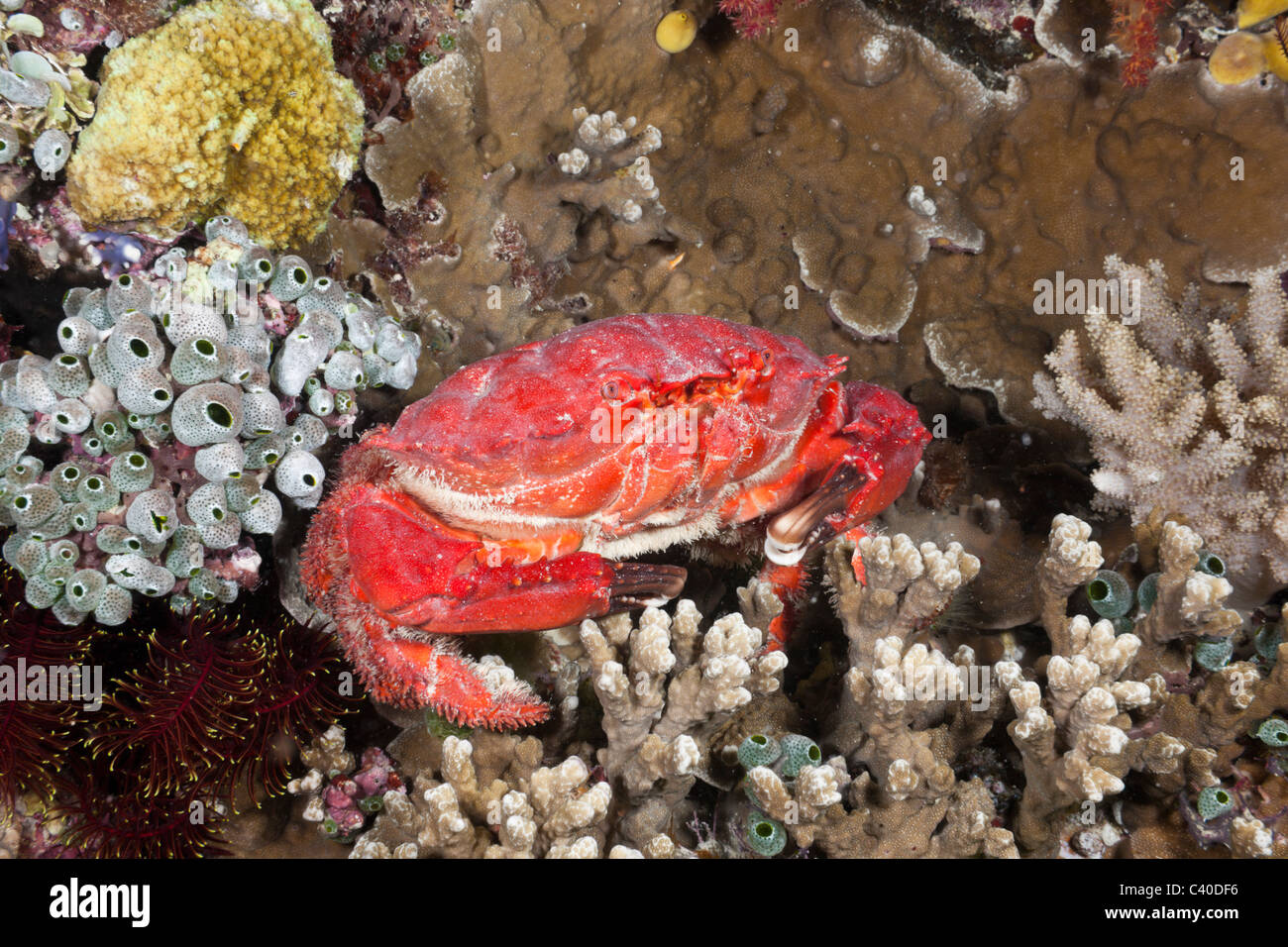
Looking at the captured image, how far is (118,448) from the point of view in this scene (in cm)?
305

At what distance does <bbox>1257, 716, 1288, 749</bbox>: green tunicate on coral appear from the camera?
2.71m

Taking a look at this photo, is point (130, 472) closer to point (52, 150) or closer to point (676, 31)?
point (52, 150)

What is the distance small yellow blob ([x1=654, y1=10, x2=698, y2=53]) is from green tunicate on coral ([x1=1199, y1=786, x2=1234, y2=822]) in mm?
4509

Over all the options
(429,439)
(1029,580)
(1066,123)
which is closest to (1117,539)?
(1029,580)

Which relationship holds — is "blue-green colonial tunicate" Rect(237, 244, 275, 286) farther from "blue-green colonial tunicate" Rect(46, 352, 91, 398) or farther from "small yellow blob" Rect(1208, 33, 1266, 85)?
"small yellow blob" Rect(1208, 33, 1266, 85)

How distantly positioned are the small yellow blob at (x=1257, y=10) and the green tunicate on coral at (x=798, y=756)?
14.4 feet

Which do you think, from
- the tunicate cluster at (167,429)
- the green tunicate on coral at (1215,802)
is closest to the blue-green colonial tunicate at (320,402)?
the tunicate cluster at (167,429)

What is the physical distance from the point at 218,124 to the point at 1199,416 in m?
4.72

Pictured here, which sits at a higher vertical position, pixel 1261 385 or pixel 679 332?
pixel 679 332

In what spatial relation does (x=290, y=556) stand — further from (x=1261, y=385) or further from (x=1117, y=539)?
(x=1261, y=385)

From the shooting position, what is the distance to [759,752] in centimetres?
288

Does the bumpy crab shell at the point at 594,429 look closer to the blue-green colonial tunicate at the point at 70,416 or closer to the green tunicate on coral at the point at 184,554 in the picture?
the green tunicate on coral at the point at 184,554

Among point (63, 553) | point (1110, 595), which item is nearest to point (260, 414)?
point (63, 553)

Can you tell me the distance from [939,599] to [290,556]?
3.18 m
